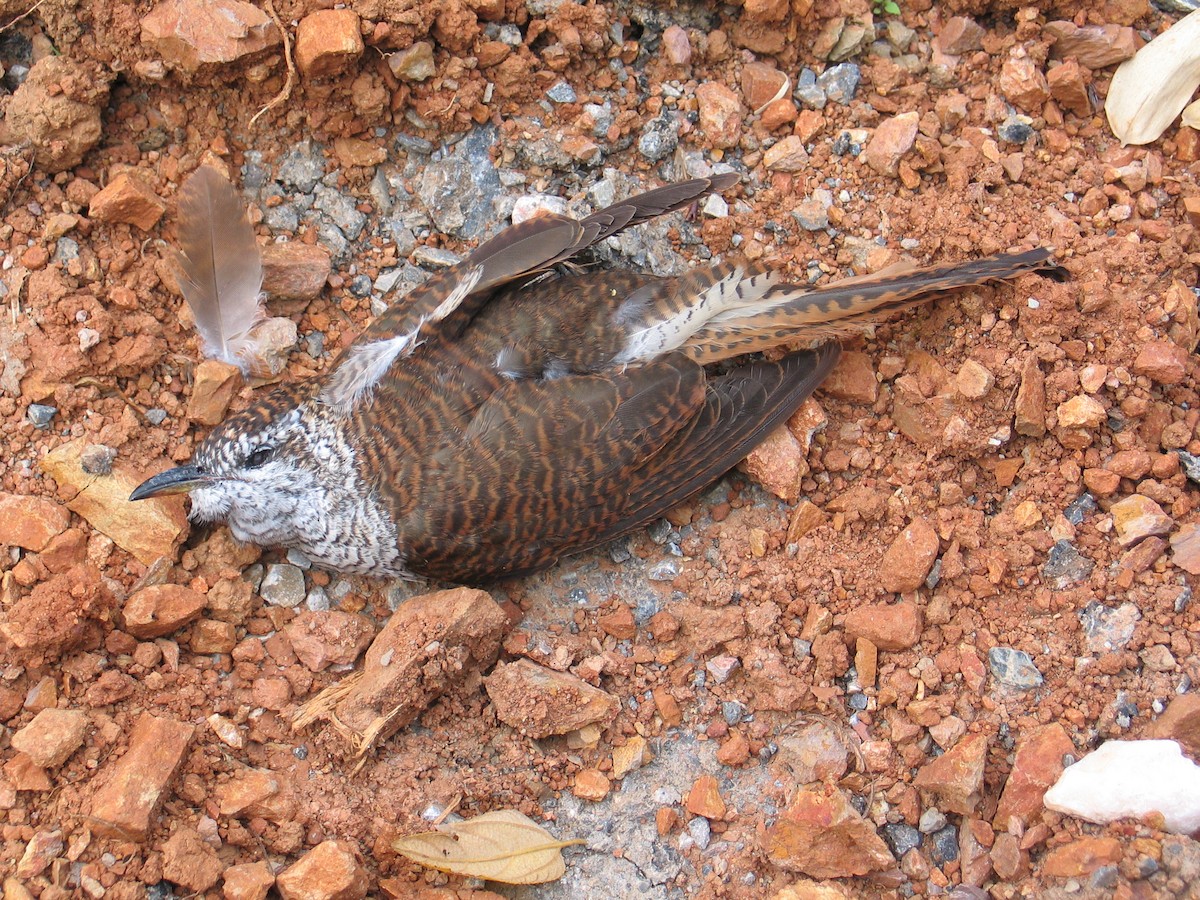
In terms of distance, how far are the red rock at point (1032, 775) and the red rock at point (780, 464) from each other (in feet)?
4.63

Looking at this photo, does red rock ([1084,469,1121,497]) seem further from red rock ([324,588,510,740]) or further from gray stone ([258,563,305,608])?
gray stone ([258,563,305,608])

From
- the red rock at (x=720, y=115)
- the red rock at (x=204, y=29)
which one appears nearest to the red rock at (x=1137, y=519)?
the red rock at (x=720, y=115)

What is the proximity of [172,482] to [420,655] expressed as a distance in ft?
4.33

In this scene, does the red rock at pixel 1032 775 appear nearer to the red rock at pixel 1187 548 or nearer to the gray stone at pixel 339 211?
the red rock at pixel 1187 548

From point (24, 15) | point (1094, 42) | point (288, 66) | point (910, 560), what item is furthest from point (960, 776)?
point (24, 15)

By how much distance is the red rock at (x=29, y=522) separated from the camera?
4.27 meters

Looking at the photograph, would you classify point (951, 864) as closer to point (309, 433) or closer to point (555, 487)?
point (555, 487)

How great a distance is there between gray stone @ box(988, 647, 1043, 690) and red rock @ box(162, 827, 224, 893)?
9.79ft

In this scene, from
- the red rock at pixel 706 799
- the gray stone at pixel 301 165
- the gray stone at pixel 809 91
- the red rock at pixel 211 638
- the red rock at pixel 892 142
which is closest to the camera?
the red rock at pixel 706 799

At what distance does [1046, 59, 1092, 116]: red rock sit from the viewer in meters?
4.87

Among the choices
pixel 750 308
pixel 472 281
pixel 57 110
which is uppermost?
pixel 57 110

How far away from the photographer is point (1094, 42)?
490 centimetres

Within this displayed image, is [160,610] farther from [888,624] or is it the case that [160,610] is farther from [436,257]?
[888,624]

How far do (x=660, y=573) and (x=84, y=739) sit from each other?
237 centimetres
